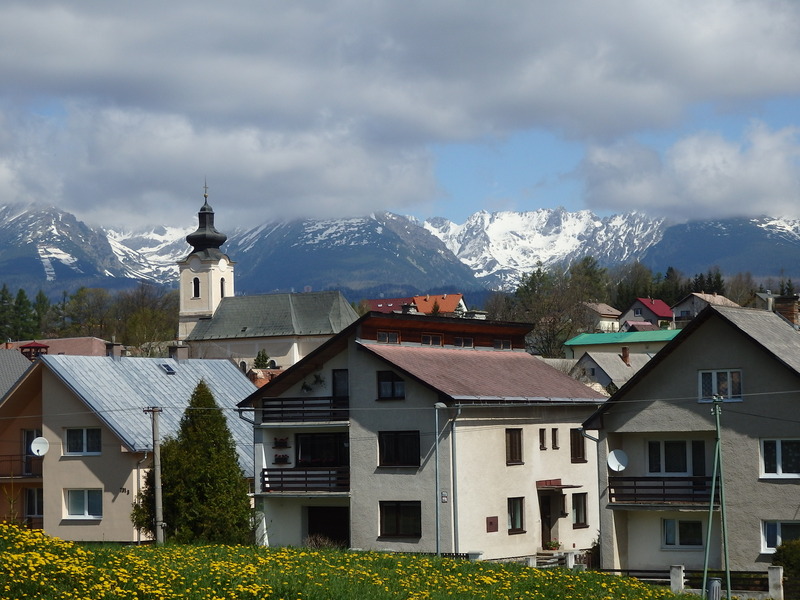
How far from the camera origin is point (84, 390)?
49.1 meters

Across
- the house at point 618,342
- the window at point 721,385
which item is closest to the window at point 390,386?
the window at point 721,385

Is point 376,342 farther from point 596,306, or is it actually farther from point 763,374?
point 596,306

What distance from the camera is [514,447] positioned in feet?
154

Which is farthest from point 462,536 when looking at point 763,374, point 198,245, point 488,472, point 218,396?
point 198,245

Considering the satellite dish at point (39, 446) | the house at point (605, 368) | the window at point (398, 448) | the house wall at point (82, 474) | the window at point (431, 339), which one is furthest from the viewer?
the house at point (605, 368)

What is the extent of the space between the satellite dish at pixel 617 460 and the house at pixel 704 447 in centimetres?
3

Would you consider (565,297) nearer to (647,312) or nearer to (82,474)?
(647,312)

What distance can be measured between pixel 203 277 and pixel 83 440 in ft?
397

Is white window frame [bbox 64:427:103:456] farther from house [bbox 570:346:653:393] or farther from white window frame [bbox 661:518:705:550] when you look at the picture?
house [bbox 570:346:653:393]

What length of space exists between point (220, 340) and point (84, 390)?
103 metres

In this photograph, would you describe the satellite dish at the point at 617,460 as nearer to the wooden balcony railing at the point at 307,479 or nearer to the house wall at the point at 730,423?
the house wall at the point at 730,423

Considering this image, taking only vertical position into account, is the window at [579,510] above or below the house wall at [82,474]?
below

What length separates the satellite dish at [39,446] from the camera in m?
48.9

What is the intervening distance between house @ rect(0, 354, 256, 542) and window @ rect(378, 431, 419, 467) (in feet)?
28.7
